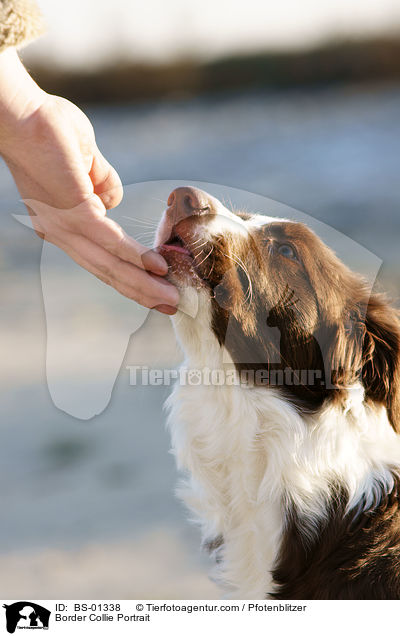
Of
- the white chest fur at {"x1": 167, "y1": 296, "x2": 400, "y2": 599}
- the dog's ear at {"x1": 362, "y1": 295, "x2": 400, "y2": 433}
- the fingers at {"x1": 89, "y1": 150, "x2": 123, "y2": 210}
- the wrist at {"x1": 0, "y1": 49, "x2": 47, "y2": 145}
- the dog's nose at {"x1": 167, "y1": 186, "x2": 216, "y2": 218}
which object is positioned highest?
the wrist at {"x1": 0, "y1": 49, "x2": 47, "y2": 145}

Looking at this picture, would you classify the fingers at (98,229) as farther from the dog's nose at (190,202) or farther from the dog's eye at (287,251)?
the dog's eye at (287,251)

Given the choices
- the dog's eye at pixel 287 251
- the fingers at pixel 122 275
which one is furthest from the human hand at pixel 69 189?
the dog's eye at pixel 287 251

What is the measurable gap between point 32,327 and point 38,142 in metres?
0.61

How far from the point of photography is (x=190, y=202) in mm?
1443

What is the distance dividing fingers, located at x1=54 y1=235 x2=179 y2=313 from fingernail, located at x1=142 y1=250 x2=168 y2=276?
2 centimetres

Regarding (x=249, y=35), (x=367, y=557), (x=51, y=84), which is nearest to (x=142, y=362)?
(x=367, y=557)

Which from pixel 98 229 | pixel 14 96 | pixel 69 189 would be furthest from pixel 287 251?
pixel 14 96

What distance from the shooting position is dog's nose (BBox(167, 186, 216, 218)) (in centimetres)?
144

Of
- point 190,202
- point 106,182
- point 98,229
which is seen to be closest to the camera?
point 190,202

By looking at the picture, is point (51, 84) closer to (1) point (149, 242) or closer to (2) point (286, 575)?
(1) point (149, 242)

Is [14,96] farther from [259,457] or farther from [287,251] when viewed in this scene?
[259,457]

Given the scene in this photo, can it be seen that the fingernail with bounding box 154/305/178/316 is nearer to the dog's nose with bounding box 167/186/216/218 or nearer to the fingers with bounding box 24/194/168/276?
the fingers with bounding box 24/194/168/276

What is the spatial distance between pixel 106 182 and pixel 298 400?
2.66ft
